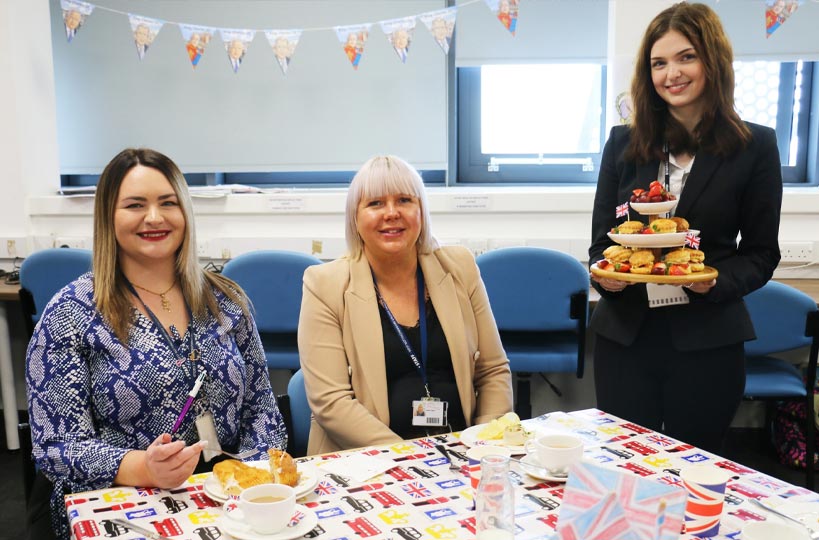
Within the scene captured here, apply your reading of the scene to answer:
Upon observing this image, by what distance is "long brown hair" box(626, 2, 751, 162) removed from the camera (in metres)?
1.80

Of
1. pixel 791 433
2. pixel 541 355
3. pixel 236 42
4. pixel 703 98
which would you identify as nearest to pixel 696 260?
pixel 703 98

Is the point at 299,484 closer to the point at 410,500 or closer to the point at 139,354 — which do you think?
the point at 410,500

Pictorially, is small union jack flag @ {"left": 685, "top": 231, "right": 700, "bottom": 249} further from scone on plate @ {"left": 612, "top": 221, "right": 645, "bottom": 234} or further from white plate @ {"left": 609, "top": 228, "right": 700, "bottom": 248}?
scone on plate @ {"left": 612, "top": 221, "right": 645, "bottom": 234}

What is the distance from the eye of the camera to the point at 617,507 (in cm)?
97

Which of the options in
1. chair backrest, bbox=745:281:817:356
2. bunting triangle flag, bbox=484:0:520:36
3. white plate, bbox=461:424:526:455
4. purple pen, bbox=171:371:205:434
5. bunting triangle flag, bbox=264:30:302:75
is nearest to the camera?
white plate, bbox=461:424:526:455

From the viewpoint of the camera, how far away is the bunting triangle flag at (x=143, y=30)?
381cm

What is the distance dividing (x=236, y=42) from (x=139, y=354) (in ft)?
8.99

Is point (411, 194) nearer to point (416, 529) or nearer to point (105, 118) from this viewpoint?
point (416, 529)

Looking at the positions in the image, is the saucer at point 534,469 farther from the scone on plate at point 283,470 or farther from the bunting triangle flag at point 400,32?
the bunting triangle flag at point 400,32

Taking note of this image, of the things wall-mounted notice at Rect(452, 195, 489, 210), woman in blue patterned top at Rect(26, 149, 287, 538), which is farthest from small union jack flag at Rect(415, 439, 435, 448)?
wall-mounted notice at Rect(452, 195, 489, 210)

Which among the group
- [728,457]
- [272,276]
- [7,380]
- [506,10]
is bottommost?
[728,457]

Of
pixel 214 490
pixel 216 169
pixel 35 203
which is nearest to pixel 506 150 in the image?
pixel 216 169

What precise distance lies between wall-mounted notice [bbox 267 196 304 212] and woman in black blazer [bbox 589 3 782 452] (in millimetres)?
2215

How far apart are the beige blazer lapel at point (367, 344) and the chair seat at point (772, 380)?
1533 mm
